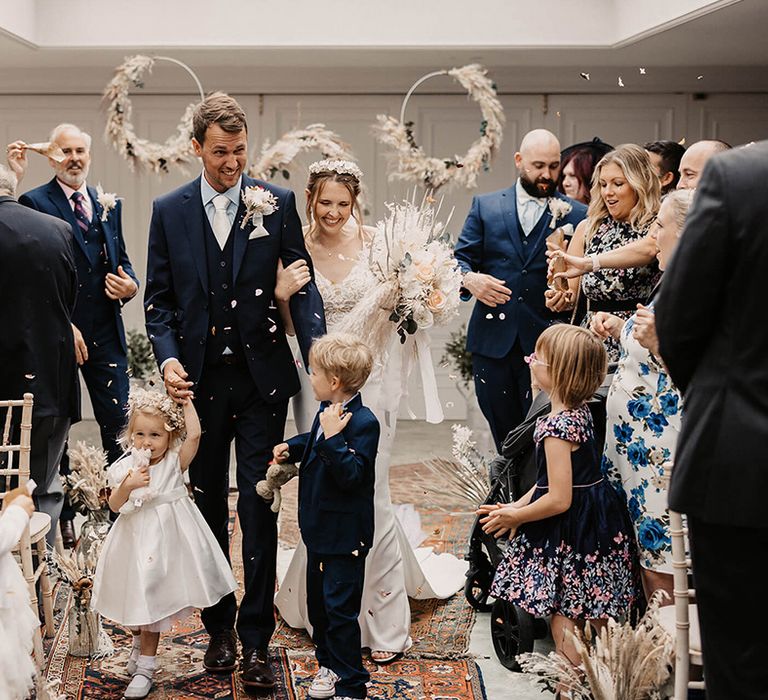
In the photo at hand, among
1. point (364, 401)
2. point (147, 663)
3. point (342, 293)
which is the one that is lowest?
point (147, 663)

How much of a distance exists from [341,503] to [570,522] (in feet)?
2.63

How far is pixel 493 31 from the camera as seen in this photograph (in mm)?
8148

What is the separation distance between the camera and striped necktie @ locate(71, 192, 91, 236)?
6148mm

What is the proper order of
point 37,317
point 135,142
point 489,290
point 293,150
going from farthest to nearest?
point 135,142 → point 293,150 → point 489,290 → point 37,317

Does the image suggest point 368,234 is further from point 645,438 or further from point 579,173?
point 579,173

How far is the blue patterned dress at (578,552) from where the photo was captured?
3814 mm

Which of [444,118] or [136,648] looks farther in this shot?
[444,118]

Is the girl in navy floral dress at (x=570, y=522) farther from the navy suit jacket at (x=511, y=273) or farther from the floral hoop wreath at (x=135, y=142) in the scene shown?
the floral hoop wreath at (x=135, y=142)

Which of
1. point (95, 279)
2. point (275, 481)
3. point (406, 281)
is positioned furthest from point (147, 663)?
point (95, 279)

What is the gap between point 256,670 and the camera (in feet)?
13.7

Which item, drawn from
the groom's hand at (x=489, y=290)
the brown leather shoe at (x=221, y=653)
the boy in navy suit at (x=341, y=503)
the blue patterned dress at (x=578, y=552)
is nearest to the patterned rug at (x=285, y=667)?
the brown leather shoe at (x=221, y=653)

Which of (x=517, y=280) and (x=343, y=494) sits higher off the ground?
(x=517, y=280)

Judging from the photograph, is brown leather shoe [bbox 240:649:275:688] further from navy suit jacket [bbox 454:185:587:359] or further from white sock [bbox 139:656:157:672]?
navy suit jacket [bbox 454:185:587:359]

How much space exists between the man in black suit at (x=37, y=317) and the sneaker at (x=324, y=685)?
5.35 feet
